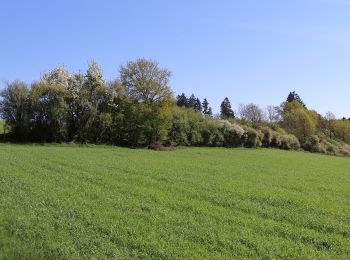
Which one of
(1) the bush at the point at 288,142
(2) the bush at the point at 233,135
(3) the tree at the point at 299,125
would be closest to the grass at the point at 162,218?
(2) the bush at the point at 233,135

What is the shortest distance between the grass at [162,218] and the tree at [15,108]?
24.1 meters

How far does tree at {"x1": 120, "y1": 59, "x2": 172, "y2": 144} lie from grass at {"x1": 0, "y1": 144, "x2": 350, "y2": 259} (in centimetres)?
2832

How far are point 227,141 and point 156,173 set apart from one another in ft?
128

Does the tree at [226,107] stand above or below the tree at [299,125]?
above

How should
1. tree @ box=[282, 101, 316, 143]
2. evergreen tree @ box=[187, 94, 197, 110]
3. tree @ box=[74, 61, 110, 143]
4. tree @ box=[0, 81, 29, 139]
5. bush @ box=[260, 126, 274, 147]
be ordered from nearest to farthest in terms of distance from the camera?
tree @ box=[0, 81, 29, 139], tree @ box=[74, 61, 110, 143], bush @ box=[260, 126, 274, 147], tree @ box=[282, 101, 316, 143], evergreen tree @ box=[187, 94, 197, 110]

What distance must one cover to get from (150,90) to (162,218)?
3766 cm

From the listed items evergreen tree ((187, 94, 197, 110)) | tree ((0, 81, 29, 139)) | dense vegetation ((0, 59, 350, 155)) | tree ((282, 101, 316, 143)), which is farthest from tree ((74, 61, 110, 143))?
evergreen tree ((187, 94, 197, 110))

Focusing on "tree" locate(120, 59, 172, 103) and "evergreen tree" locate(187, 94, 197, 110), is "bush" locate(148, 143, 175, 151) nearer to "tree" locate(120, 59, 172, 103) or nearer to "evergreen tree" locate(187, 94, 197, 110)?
"tree" locate(120, 59, 172, 103)

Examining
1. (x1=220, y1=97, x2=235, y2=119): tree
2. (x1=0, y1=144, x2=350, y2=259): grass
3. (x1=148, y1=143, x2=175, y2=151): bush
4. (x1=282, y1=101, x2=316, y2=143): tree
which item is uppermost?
(x1=220, y1=97, x2=235, y2=119): tree

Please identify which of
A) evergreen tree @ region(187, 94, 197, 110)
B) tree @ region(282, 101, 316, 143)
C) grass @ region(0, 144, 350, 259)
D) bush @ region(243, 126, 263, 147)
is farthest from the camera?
evergreen tree @ region(187, 94, 197, 110)

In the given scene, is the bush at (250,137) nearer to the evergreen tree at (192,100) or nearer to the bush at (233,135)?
the bush at (233,135)

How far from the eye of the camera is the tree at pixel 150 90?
4825 cm

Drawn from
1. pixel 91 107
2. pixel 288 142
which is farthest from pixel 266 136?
pixel 91 107

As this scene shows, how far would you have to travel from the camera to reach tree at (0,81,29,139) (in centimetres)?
4285
